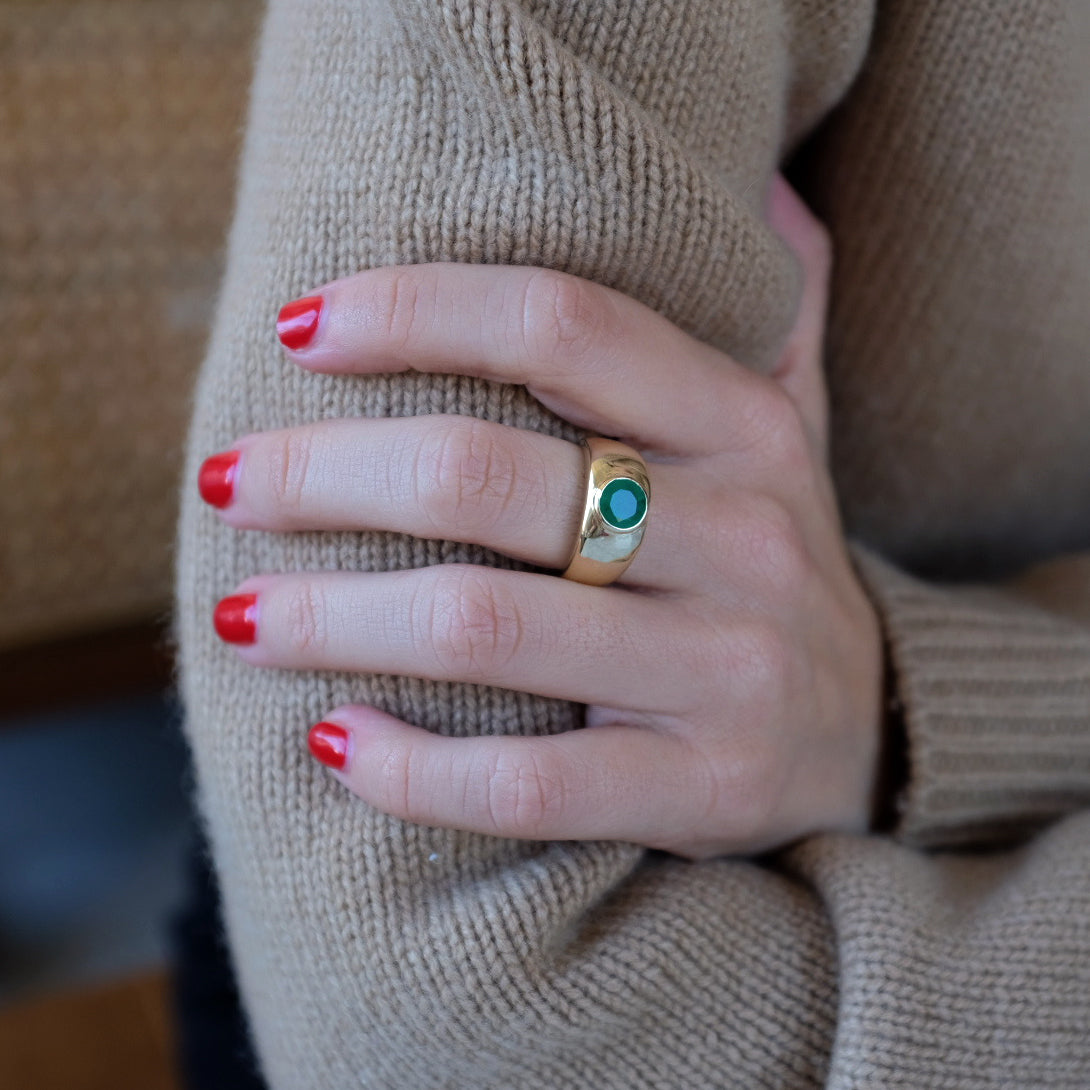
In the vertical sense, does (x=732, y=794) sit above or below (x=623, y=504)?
below

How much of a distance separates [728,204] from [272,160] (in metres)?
0.21

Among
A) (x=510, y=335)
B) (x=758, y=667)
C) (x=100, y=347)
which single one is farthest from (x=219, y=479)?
(x=100, y=347)

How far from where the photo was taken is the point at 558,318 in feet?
1.34

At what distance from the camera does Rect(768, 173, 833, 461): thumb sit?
0.57m

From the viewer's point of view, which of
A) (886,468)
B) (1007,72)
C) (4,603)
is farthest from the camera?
(4,603)

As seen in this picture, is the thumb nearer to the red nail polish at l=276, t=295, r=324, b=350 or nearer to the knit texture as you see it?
the red nail polish at l=276, t=295, r=324, b=350

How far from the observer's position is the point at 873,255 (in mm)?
585

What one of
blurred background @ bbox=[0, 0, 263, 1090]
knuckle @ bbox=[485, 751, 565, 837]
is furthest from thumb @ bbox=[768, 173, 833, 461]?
blurred background @ bbox=[0, 0, 263, 1090]

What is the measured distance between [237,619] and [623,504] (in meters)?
0.17

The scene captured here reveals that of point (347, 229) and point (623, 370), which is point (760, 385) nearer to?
point (623, 370)

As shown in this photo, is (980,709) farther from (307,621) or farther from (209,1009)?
(209,1009)

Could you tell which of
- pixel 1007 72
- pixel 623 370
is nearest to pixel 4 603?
pixel 623 370

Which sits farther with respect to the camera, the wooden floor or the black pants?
the wooden floor

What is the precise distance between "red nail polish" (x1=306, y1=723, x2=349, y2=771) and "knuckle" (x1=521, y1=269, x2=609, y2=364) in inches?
6.8
